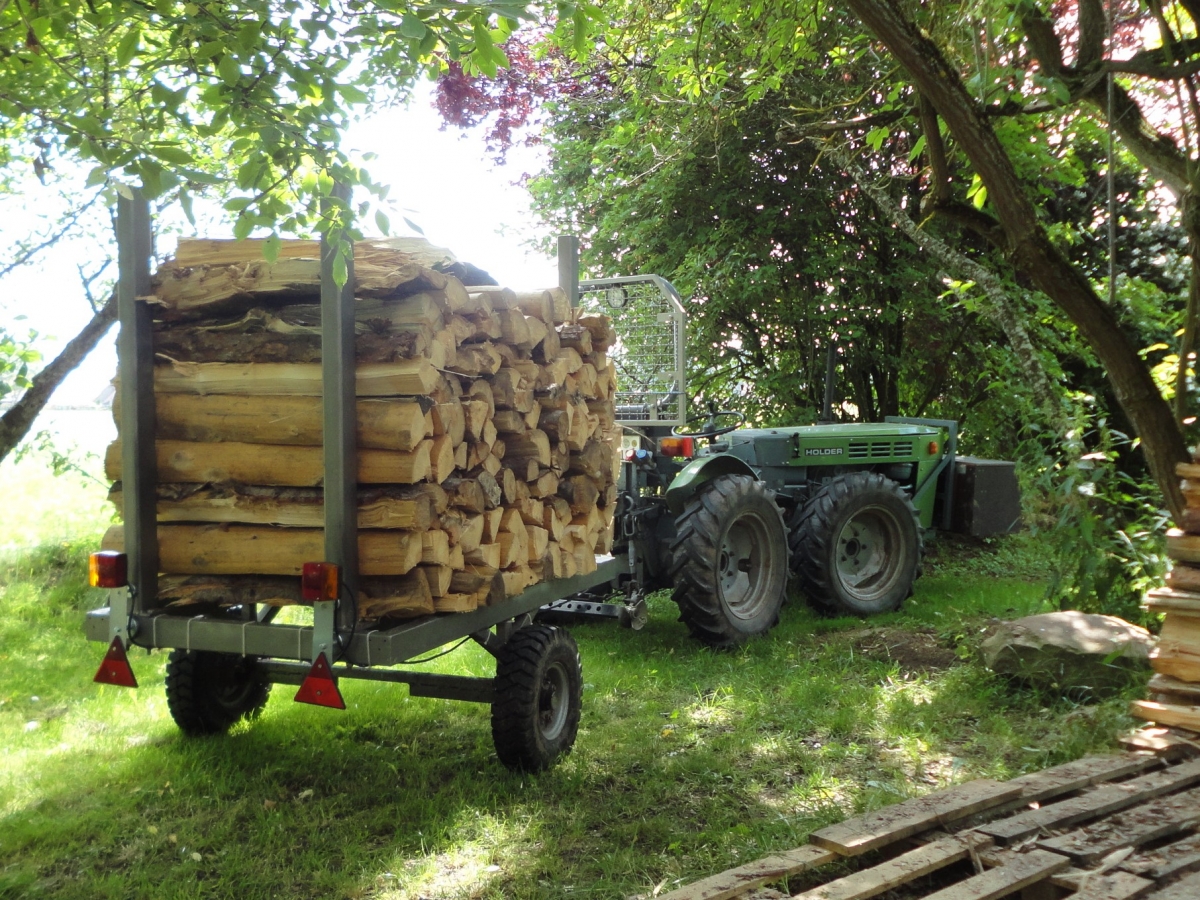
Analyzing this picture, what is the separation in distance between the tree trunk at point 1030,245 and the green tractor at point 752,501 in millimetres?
2168

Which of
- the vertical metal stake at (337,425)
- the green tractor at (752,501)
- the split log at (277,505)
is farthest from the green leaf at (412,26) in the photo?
the green tractor at (752,501)

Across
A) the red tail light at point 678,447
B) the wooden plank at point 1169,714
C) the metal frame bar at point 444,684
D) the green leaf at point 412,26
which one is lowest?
the wooden plank at point 1169,714

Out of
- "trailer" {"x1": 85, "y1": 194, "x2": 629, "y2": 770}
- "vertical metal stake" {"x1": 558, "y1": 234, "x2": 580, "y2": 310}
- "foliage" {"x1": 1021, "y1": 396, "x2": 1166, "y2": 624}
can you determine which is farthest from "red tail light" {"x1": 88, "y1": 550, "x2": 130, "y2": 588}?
"foliage" {"x1": 1021, "y1": 396, "x2": 1166, "y2": 624}

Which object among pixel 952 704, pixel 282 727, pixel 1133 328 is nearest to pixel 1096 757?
pixel 952 704

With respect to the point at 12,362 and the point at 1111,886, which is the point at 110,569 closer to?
the point at 12,362

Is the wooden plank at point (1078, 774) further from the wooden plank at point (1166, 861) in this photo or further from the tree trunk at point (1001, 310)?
the tree trunk at point (1001, 310)

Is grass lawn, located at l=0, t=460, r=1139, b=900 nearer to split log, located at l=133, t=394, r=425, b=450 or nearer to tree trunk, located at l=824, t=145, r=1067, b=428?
split log, located at l=133, t=394, r=425, b=450

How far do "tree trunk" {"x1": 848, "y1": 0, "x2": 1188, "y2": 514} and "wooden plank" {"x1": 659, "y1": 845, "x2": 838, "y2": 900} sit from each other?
3037 millimetres

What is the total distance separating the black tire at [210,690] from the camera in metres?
4.41

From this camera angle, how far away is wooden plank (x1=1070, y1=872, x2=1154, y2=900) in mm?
2742

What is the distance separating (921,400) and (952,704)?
6.51 metres

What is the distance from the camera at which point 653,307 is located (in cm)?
680

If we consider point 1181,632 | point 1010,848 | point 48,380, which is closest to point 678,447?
point 1181,632

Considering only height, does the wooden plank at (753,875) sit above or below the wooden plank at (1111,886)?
above
